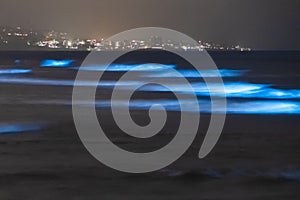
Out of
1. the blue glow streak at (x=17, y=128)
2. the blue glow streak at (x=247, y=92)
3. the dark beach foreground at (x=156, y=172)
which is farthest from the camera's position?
the blue glow streak at (x=247, y=92)

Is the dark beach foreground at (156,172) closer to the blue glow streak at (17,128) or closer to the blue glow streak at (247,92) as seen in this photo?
the blue glow streak at (17,128)

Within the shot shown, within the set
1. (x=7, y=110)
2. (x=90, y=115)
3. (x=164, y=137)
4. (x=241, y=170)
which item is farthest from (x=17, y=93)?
(x=241, y=170)

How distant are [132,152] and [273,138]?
17.7ft

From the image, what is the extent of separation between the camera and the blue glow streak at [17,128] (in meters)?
21.1

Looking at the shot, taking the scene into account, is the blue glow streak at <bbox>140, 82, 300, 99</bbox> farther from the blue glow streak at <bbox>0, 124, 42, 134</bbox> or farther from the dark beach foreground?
the blue glow streak at <bbox>0, 124, 42, 134</bbox>

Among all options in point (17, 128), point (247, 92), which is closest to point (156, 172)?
point (17, 128)

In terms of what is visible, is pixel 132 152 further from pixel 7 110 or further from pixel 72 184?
pixel 7 110

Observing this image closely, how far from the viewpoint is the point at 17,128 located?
22.0 meters

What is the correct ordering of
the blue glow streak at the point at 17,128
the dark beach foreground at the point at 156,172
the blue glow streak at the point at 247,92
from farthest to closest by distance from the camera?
the blue glow streak at the point at 247,92 → the blue glow streak at the point at 17,128 → the dark beach foreground at the point at 156,172

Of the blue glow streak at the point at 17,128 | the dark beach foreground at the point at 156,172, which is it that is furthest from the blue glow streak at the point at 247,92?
the blue glow streak at the point at 17,128

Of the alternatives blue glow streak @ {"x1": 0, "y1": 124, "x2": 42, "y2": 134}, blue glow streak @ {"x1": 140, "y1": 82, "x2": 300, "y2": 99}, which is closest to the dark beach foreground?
blue glow streak @ {"x1": 0, "y1": 124, "x2": 42, "y2": 134}

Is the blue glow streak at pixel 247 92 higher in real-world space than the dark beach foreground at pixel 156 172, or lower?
lower

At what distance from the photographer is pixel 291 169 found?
14.6 meters

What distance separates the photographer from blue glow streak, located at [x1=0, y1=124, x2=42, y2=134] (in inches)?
832
